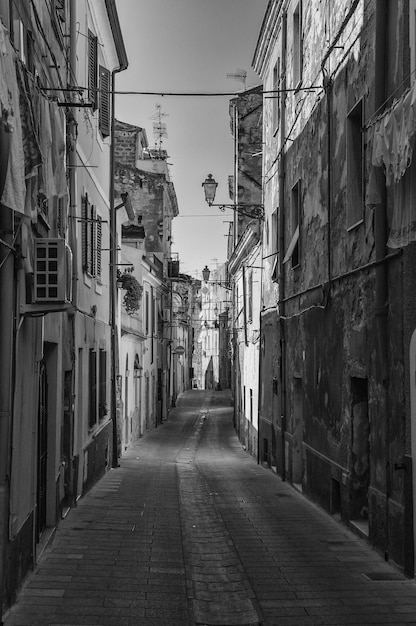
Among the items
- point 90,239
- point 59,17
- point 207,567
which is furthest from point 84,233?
point 207,567

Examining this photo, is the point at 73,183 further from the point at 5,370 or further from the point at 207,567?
the point at 207,567

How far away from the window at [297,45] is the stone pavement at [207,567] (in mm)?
8499

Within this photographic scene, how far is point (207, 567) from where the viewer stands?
8.41 m

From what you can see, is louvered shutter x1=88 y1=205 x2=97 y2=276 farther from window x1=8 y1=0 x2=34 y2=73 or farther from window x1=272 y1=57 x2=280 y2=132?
window x1=8 y1=0 x2=34 y2=73

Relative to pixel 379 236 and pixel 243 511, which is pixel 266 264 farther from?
pixel 379 236

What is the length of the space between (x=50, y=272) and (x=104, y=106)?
1039 cm

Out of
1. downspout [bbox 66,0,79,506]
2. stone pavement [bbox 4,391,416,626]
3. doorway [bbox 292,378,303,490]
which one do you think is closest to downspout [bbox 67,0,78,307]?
downspout [bbox 66,0,79,506]

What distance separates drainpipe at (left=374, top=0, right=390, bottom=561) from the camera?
8773 millimetres

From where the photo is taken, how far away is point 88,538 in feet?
32.0

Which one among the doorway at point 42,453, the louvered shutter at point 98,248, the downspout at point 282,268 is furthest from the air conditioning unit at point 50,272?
the downspout at point 282,268

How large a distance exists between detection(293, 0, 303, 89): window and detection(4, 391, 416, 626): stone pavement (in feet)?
27.9

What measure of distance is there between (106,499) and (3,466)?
7.39m

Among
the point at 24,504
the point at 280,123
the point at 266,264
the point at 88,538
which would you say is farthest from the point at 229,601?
the point at 266,264

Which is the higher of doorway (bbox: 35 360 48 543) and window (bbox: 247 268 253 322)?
window (bbox: 247 268 253 322)
